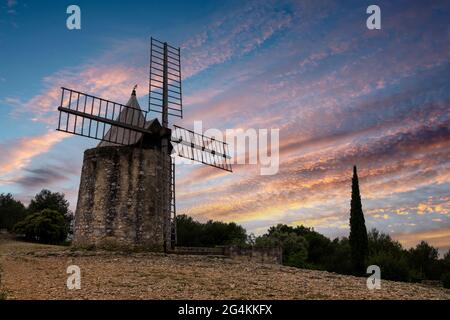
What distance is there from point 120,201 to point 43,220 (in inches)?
1154

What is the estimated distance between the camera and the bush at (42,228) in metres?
47.7

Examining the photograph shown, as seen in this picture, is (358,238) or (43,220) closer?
(358,238)

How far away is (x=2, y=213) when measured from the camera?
6606 centimetres

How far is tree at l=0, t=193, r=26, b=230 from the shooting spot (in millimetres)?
63634

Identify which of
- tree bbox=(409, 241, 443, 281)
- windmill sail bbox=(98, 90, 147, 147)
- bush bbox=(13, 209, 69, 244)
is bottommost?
tree bbox=(409, 241, 443, 281)

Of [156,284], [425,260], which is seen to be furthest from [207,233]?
[156,284]

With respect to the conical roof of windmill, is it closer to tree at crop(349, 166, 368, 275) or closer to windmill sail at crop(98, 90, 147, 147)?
windmill sail at crop(98, 90, 147, 147)

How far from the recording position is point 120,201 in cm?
2252

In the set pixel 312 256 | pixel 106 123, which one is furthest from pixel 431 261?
pixel 106 123

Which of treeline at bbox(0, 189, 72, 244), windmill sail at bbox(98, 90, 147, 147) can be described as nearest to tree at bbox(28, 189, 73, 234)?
treeline at bbox(0, 189, 72, 244)

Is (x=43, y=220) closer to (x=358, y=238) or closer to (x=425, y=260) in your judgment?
(x=358, y=238)

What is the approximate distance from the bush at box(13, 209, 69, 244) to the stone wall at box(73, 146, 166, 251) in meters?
26.9
